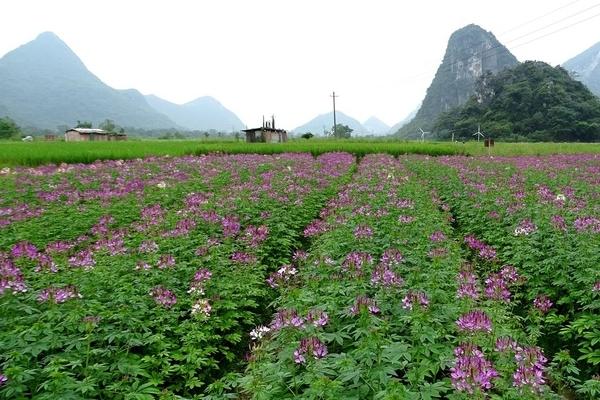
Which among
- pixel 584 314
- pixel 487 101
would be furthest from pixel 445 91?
pixel 584 314

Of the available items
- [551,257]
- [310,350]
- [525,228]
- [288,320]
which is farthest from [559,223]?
[310,350]

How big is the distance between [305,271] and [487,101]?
85.6m

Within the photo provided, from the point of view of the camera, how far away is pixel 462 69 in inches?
5659

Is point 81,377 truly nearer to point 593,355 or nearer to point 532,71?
Answer: point 593,355

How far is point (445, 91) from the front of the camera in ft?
461

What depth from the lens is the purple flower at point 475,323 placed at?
3.41 m

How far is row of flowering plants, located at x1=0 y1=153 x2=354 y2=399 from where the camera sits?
3695mm

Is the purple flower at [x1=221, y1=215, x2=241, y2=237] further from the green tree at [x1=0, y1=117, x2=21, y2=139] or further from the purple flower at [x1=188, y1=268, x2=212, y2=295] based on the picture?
the green tree at [x1=0, y1=117, x2=21, y2=139]

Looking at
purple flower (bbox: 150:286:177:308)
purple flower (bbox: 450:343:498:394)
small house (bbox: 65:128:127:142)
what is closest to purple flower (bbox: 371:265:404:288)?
purple flower (bbox: 450:343:498:394)

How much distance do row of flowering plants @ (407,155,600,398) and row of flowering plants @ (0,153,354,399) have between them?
335 centimetres

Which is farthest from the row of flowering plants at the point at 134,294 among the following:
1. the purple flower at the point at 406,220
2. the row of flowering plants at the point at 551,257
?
the row of flowering plants at the point at 551,257

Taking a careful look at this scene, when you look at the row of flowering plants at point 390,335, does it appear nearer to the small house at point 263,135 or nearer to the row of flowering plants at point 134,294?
the row of flowering plants at point 134,294

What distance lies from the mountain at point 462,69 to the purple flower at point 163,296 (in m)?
129

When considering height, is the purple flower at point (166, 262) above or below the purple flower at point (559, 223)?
below
